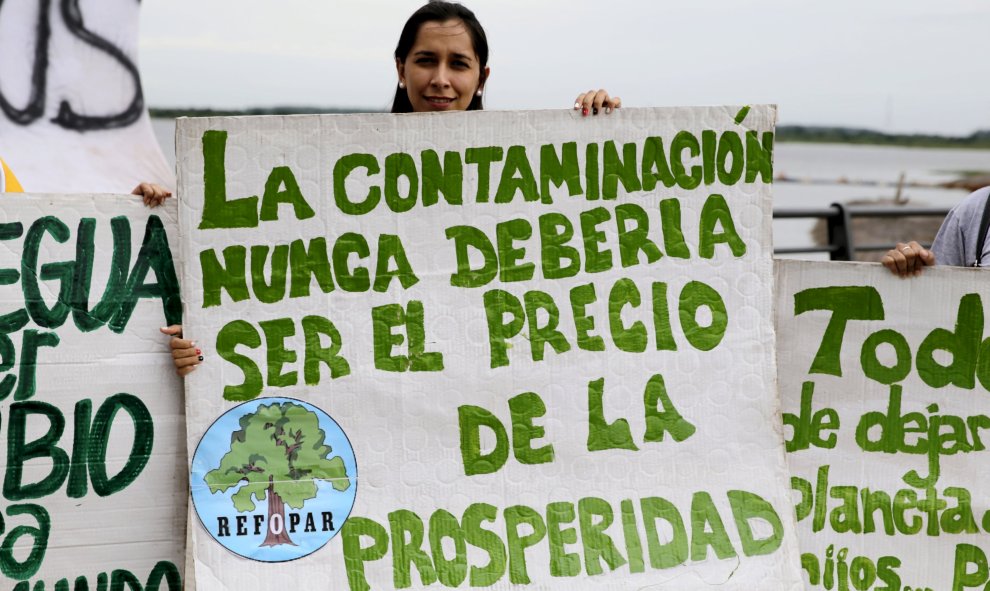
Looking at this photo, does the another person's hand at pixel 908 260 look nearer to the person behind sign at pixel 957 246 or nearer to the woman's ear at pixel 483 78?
the person behind sign at pixel 957 246

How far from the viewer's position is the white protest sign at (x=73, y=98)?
550cm


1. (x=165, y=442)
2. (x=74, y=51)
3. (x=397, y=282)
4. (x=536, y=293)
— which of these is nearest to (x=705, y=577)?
(x=536, y=293)

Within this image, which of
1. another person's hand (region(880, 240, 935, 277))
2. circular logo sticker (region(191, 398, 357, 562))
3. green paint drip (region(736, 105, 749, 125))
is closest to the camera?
circular logo sticker (region(191, 398, 357, 562))

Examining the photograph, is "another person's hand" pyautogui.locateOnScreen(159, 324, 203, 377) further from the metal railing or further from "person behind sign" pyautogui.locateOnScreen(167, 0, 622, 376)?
the metal railing

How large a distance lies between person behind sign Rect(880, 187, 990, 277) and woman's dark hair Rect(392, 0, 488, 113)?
4.01ft

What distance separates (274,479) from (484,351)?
61 cm

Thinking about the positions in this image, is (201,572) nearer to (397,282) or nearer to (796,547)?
(397,282)

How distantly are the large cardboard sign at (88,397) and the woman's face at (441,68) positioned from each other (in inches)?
30.0

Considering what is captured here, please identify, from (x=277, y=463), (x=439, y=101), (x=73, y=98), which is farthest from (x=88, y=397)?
(x=73, y=98)

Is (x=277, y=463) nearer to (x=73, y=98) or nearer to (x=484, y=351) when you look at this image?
(x=484, y=351)

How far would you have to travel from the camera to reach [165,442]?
2873 mm

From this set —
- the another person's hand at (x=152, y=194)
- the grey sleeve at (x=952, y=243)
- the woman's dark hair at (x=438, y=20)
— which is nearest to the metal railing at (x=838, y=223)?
the grey sleeve at (x=952, y=243)

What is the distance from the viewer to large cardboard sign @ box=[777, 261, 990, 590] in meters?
3.08

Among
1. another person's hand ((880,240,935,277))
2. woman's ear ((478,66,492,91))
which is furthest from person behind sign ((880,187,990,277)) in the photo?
woman's ear ((478,66,492,91))
